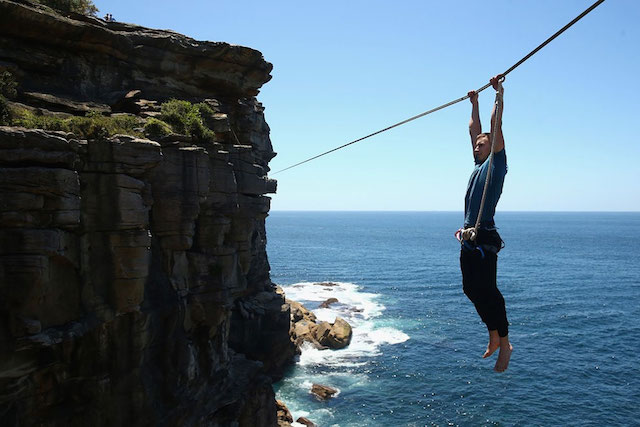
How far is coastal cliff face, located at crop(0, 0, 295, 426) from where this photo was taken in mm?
15602

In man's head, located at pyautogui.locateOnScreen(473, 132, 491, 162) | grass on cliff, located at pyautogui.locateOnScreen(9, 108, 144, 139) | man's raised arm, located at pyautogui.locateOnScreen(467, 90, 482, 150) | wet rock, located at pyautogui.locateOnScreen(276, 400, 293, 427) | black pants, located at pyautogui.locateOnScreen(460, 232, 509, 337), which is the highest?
grass on cliff, located at pyautogui.locateOnScreen(9, 108, 144, 139)

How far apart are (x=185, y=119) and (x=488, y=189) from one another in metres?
17.8

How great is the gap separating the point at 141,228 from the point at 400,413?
25.9 metres

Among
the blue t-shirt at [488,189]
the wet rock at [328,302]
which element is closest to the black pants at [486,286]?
the blue t-shirt at [488,189]

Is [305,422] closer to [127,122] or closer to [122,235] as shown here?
[122,235]

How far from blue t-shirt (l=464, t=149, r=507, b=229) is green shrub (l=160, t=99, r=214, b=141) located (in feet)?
55.6

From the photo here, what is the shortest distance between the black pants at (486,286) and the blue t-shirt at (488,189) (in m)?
0.33

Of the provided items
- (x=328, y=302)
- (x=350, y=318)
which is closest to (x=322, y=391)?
(x=350, y=318)

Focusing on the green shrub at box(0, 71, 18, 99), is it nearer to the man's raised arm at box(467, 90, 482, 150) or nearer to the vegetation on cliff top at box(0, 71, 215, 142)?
the vegetation on cliff top at box(0, 71, 215, 142)

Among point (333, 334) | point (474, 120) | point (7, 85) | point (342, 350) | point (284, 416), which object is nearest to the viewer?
point (474, 120)

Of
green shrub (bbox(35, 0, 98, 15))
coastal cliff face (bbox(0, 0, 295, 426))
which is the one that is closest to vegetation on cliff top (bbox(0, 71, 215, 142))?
coastal cliff face (bbox(0, 0, 295, 426))

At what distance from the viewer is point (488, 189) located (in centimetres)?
830

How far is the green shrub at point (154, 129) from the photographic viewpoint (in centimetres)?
2098

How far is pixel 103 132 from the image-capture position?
61.4 feet
